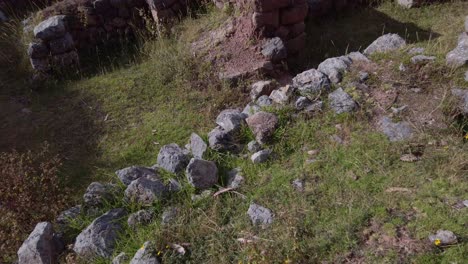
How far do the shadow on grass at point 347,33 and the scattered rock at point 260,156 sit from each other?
7.04 feet

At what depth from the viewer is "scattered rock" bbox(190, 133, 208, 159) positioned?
392 cm

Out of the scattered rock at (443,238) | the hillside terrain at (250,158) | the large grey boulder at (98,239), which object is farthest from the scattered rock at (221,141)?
the scattered rock at (443,238)

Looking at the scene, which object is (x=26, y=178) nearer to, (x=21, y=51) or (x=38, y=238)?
(x=38, y=238)

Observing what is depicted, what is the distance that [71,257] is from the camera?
3.24 meters

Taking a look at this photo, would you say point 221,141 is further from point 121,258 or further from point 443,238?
point 443,238

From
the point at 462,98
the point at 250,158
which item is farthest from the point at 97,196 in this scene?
the point at 462,98

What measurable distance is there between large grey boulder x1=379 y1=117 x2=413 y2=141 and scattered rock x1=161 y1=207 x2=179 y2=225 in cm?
169

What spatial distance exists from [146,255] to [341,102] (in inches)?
80.1

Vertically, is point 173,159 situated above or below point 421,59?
below

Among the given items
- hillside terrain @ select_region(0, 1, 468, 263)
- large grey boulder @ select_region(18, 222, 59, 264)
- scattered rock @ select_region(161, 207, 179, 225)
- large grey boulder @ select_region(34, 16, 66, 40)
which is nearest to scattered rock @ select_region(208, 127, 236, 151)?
hillside terrain @ select_region(0, 1, 468, 263)

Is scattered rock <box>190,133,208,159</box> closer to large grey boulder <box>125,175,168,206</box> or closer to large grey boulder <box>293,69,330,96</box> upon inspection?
large grey boulder <box>125,175,168,206</box>

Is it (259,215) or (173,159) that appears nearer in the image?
(259,215)

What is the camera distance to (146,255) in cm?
307

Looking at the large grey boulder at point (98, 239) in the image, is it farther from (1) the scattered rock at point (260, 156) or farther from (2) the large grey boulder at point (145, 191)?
(1) the scattered rock at point (260, 156)
